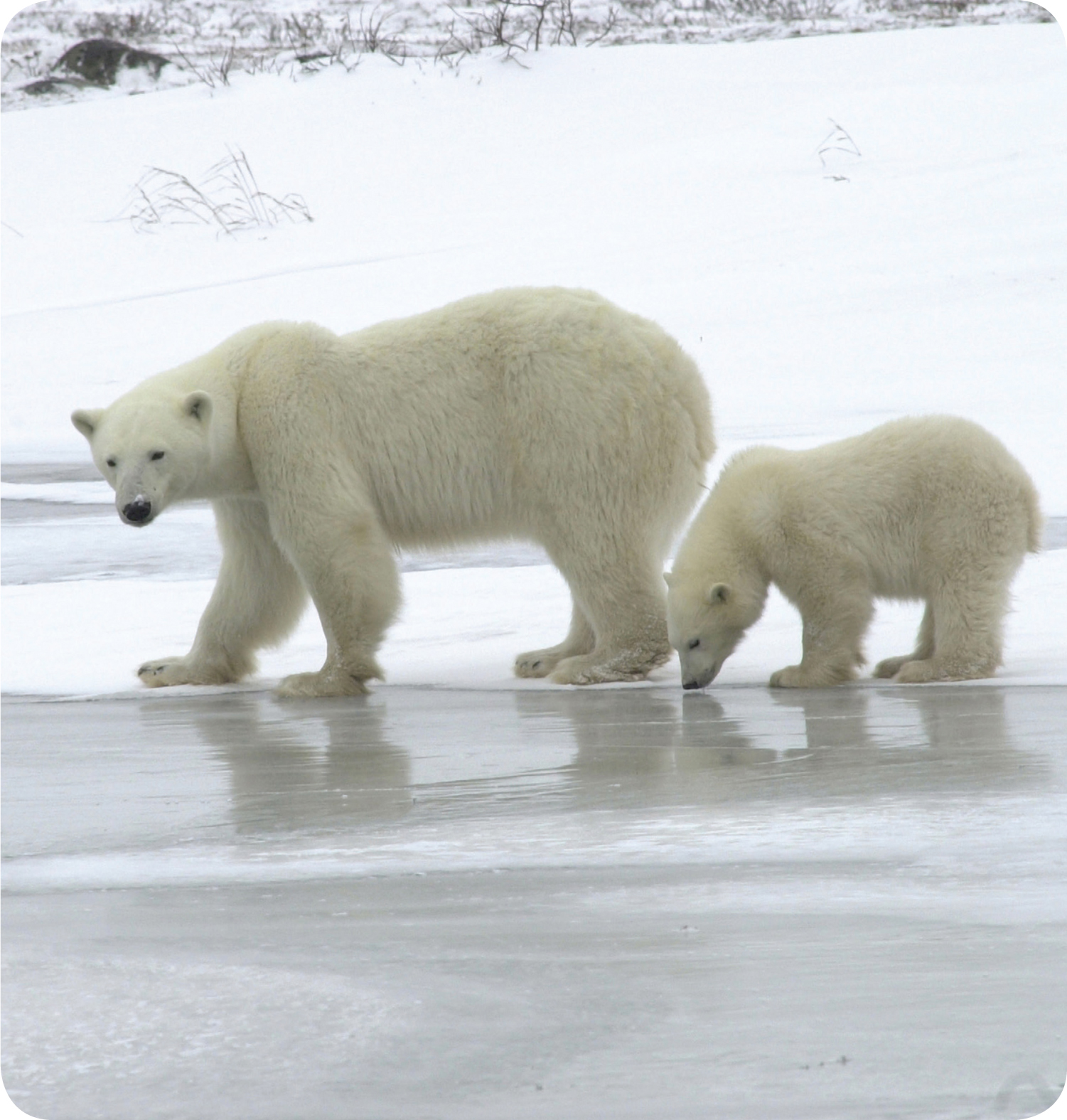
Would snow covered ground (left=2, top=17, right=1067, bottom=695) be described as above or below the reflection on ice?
above

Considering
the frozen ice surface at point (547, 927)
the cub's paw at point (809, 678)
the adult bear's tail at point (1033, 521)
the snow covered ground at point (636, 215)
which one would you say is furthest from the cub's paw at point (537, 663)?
the snow covered ground at point (636, 215)

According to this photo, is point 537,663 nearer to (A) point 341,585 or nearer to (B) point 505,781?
(A) point 341,585

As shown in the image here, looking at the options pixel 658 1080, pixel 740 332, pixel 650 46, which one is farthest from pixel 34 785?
pixel 650 46

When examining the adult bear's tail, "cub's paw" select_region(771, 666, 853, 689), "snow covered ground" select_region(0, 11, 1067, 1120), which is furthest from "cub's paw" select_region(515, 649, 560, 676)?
the adult bear's tail

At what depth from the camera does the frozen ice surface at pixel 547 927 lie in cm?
186

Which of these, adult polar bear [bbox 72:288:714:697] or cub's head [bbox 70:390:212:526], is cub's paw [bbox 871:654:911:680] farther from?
cub's head [bbox 70:390:212:526]

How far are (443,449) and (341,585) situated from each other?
1.86 feet

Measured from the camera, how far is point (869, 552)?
5.04m

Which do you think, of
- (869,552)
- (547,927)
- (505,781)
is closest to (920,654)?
(869,552)

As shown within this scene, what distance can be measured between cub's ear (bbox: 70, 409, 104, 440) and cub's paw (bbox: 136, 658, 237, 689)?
79 cm

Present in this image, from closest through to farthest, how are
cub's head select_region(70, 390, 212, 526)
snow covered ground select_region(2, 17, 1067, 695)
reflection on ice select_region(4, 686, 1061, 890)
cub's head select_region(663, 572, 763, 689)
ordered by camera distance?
reflection on ice select_region(4, 686, 1061, 890), cub's head select_region(663, 572, 763, 689), cub's head select_region(70, 390, 212, 526), snow covered ground select_region(2, 17, 1067, 695)

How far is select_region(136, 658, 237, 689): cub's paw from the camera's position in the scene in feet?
18.0

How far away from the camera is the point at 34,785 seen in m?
3.61

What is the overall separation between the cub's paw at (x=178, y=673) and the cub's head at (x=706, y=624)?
5.23 feet
